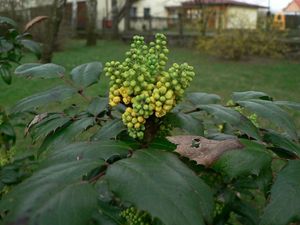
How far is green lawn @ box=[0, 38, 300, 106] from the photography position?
9047 millimetres

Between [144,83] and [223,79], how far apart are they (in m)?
9.84

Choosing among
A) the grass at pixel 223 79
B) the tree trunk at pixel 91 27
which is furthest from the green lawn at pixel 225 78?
the tree trunk at pixel 91 27

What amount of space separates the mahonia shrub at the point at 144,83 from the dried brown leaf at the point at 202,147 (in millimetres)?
102

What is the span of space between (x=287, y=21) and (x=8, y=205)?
21570 mm

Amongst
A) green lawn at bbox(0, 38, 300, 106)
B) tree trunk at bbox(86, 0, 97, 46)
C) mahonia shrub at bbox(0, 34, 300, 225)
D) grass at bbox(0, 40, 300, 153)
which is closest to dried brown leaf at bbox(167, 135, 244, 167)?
mahonia shrub at bbox(0, 34, 300, 225)

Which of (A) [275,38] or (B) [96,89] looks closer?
(B) [96,89]

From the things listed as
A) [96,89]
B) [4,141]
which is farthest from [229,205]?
[96,89]

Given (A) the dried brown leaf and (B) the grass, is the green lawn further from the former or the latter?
(A) the dried brown leaf

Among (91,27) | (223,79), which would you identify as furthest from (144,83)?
(91,27)

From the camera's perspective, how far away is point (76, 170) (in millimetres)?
911

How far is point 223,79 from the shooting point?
1073 cm

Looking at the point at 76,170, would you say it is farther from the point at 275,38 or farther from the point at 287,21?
the point at 287,21

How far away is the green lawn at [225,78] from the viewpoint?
905cm

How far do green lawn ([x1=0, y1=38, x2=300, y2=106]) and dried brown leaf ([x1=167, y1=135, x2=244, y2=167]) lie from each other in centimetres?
711
